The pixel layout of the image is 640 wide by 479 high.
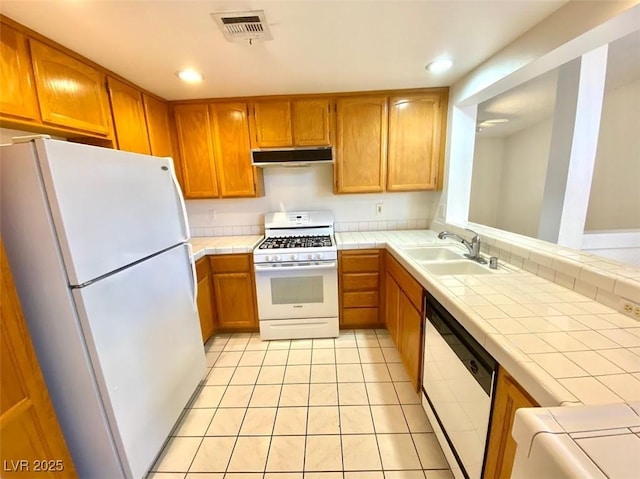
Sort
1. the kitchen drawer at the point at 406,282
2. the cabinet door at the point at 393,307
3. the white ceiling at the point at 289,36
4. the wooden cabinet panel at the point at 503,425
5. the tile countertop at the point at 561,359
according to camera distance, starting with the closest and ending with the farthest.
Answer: the tile countertop at the point at 561,359 < the wooden cabinet panel at the point at 503,425 < the white ceiling at the point at 289,36 < the kitchen drawer at the point at 406,282 < the cabinet door at the point at 393,307

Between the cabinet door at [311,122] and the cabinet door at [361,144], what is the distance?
114mm

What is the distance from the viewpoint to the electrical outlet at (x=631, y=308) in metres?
1.01

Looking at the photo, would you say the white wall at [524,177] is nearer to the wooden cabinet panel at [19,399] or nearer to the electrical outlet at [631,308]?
the electrical outlet at [631,308]

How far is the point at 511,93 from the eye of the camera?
2.71 metres

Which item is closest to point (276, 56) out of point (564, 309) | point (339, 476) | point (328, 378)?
point (564, 309)

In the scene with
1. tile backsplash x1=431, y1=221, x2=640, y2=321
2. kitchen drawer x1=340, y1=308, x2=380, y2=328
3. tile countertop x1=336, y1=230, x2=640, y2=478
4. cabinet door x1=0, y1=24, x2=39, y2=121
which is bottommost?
kitchen drawer x1=340, y1=308, x2=380, y2=328

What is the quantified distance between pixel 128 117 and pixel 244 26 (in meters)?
1.27

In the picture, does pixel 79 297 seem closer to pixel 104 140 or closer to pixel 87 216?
pixel 87 216

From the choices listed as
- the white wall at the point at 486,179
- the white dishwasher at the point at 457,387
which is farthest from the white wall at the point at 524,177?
the white dishwasher at the point at 457,387

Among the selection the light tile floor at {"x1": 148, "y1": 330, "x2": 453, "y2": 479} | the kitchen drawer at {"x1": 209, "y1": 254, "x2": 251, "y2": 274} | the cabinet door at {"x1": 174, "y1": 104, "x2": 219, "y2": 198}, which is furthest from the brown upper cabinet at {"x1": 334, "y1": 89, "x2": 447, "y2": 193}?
the light tile floor at {"x1": 148, "y1": 330, "x2": 453, "y2": 479}

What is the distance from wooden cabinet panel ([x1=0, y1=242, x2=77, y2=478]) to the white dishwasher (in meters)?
1.68

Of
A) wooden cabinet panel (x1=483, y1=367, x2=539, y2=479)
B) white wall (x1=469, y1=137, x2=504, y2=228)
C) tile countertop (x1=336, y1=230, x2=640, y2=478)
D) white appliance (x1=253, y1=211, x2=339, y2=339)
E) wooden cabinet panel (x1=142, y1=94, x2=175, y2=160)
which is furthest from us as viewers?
white wall (x1=469, y1=137, x2=504, y2=228)

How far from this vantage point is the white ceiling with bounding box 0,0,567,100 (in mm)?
1214

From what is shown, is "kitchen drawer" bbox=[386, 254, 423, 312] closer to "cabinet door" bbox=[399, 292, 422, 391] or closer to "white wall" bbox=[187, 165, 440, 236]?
"cabinet door" bbox=[399, 292, 422, 391]
